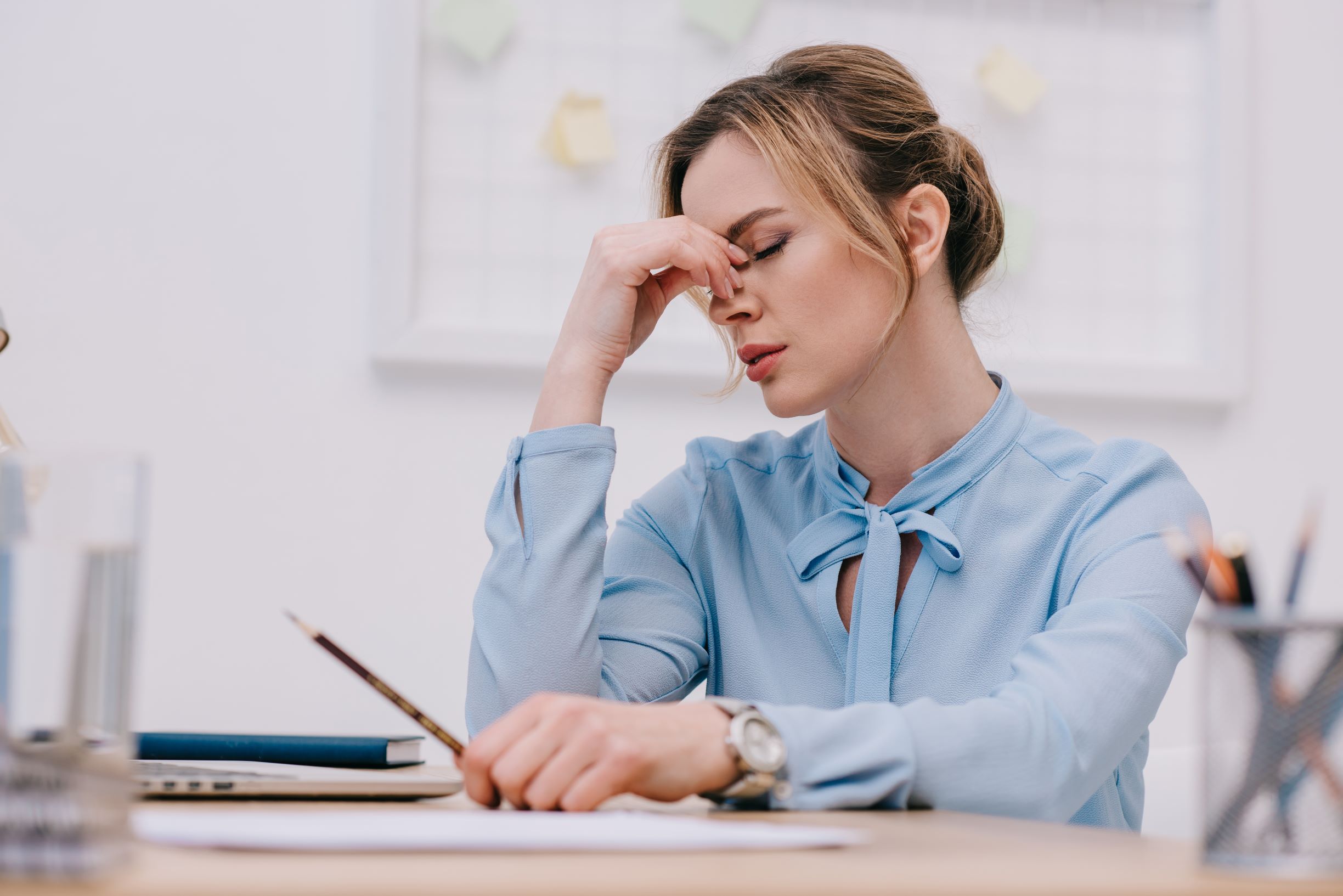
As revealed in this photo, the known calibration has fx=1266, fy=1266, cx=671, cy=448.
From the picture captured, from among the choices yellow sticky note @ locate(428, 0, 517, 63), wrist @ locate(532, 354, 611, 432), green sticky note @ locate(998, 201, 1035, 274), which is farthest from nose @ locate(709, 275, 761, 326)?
green sticky note @ locate(998, 201, 1035, 274)

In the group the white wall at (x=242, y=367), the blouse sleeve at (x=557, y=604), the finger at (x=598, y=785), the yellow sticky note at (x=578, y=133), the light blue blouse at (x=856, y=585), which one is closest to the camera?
the finger at (x=598, y=785)

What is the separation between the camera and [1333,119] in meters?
1.94

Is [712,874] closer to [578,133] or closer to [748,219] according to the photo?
[748,219]

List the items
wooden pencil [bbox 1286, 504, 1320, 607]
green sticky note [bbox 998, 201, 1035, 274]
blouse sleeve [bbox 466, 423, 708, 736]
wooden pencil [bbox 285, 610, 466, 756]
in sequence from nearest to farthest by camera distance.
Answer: wooden pencil [bbox 1286, 504, 1320, 607], wooden pencil [bbox 285, 610, 466, 756], blouse sleeve [bbox 466, 423, 708, 736], green sticky note [bbox 998, 201, 1035, 274]

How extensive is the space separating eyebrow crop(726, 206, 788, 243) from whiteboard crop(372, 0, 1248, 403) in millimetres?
413

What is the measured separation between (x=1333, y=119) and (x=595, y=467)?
1.47m

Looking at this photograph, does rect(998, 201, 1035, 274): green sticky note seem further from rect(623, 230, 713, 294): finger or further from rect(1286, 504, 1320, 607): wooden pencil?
rect(1286, 504, 1320, 607): wooden pencil

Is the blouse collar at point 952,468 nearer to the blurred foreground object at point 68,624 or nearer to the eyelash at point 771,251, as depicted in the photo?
the eyelash at point 771,251

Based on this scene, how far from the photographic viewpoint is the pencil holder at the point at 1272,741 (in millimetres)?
436

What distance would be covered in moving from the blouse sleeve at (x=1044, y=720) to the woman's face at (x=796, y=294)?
11.4 inches

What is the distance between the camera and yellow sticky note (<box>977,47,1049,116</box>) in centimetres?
181

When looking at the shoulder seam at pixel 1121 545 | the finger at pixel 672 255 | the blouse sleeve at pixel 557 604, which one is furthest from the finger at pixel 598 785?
the finger at pixel 672 255

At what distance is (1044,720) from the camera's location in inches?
29.9

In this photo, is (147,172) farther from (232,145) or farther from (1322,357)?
(1322,357)
